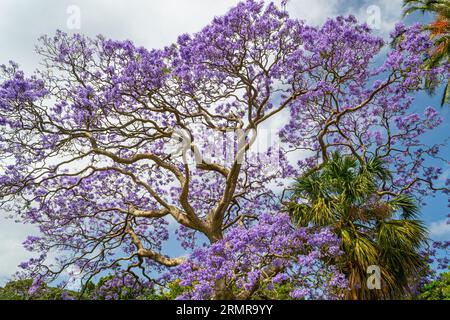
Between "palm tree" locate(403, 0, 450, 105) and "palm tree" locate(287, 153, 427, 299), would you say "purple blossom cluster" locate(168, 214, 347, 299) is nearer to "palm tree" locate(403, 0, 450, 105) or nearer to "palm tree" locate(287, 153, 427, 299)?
"palm tree" locate(287, 153, 427, 299)

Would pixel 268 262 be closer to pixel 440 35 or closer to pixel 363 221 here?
pixel 363 221

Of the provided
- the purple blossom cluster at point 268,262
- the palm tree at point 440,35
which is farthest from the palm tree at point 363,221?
the palm tree at point 440,35

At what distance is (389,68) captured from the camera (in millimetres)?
12766

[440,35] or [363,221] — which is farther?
[440,35]

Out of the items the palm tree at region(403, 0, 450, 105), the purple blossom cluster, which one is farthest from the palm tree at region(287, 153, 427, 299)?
the palm tree at region(403, 0, 450, 105)

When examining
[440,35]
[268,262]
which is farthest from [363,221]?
[440,35]

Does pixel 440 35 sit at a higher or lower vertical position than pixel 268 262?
higher

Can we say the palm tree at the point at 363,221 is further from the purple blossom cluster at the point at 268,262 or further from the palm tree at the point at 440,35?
the palm tree at the point at 440,35

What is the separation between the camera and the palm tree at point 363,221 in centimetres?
861

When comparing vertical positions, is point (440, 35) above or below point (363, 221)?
above

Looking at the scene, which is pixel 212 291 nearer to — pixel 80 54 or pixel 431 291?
pixel 431 291

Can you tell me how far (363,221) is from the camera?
9.19 metres
